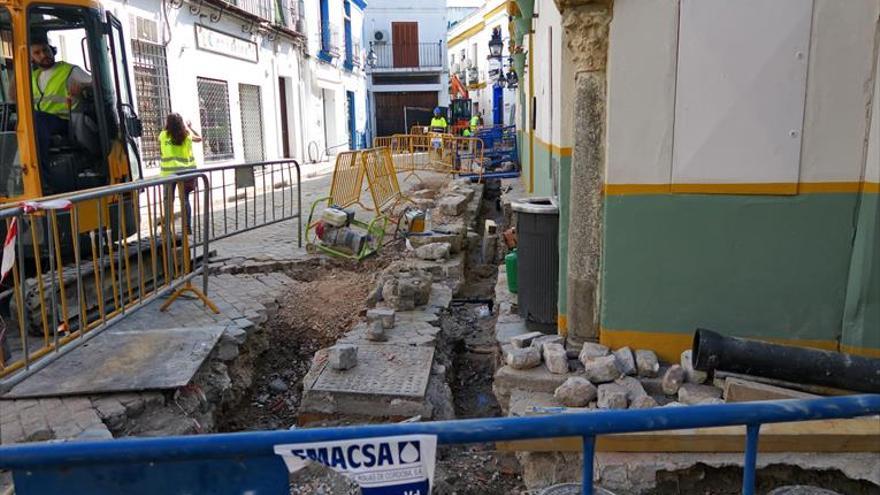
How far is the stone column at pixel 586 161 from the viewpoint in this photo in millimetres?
4047

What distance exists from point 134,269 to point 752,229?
5.44 meters

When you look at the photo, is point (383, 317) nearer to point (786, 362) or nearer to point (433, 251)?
point (433, 251)

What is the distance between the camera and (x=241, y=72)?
1600 cm

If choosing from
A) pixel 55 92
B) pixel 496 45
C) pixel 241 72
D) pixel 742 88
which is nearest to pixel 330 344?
pixel 55 92

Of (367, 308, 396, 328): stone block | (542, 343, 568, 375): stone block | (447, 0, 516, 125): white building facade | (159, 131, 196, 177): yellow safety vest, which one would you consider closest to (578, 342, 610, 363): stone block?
(542, 343, 568, 375): stone block

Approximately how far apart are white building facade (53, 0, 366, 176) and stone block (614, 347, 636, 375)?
751 cm

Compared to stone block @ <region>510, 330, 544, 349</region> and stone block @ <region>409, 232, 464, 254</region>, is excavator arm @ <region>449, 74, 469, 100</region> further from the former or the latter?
stone block @ <region>510, 330, 544, 349</region>

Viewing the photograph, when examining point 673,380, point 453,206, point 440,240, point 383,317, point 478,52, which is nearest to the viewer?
point 673,380

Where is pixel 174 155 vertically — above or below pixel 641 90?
below

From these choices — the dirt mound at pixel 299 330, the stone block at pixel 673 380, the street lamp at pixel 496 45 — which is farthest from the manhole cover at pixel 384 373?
the street lamp at pixel 496 45

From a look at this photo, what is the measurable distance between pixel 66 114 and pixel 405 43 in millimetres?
33319

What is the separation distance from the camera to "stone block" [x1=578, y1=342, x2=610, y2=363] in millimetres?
4188

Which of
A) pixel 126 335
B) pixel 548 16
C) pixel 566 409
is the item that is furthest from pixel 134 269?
pixel 548 16

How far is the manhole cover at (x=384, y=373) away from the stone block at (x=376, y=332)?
117mm
